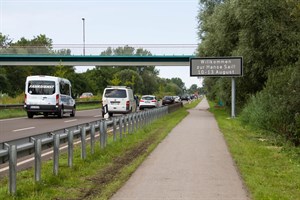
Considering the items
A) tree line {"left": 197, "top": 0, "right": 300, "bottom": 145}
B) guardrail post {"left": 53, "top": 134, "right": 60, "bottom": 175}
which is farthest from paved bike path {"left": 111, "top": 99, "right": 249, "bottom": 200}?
tree line {"left": 197, "top": 0, "right": 300, "bottom": 145}

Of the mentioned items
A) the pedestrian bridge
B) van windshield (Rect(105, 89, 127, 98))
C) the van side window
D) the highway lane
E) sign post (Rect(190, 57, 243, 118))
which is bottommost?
the highway lane

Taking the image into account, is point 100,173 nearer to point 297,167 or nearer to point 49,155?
point 49,155

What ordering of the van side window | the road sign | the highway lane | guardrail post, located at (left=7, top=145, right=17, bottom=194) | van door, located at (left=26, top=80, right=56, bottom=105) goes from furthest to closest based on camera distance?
the road sign, the van side window, van door, located at (left=26, top=80, right=56, bottom=105), the highway lane, guardrail post, located at (left=7, top=145, right=17, bottom=194)

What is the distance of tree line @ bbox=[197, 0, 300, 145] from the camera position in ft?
63.9

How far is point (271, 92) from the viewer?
63.4ft

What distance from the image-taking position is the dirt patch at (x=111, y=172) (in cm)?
780

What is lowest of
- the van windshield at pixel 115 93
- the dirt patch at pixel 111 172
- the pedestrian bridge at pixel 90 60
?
the dirt patch at pixel 111 172

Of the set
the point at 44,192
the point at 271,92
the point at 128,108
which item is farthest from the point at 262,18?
the point at 44,192

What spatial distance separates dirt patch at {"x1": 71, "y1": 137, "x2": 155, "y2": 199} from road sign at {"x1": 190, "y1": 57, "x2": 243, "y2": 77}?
19038 mm

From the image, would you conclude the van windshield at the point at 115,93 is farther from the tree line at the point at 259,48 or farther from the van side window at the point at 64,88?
the tree line at the point at 259,48

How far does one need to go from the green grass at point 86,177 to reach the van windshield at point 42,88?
15.6 metres

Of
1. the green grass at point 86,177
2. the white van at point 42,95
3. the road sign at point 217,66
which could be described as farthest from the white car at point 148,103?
the green grass at point 86,177

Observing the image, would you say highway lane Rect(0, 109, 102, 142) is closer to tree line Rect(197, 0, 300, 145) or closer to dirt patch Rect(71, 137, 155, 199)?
dirt patch Rect(71, 137, 155, 199)

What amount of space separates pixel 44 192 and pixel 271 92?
531 inches
